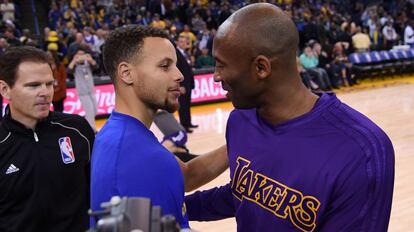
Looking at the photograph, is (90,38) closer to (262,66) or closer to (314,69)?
(314,69)

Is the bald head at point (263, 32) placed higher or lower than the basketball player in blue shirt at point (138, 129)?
higher

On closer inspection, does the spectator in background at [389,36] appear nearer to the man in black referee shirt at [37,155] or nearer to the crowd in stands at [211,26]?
the crowd in stands at [211,26]

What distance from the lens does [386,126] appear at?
9.40 m

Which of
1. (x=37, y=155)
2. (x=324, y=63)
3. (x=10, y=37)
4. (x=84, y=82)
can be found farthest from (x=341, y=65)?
(x=37, y=155)

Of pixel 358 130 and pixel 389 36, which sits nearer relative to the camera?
pixel 358 130

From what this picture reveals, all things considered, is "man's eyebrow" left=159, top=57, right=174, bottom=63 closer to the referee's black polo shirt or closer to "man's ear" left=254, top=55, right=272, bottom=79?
"man's ear" left=254, top=55, right=272, bottom=79

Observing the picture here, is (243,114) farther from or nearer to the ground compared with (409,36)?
farther from the ground

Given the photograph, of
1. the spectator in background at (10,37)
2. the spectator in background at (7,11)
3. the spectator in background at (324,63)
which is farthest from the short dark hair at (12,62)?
the spectator in background at (7,11)

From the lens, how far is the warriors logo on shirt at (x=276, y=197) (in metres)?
1.64

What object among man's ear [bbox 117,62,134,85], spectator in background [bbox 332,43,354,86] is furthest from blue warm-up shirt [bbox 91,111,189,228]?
spectator in background [bbox 332,43,354,86]

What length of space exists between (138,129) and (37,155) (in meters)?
1.03

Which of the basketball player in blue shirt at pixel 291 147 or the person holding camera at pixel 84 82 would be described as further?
the person holding camera at pixel 84 82

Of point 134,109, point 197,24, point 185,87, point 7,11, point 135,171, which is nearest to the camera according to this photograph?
point 135,171

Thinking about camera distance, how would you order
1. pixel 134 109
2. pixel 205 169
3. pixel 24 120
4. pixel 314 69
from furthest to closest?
pixel 314 69
pixel 24 120
pixel 205 169
pixel 134 109
